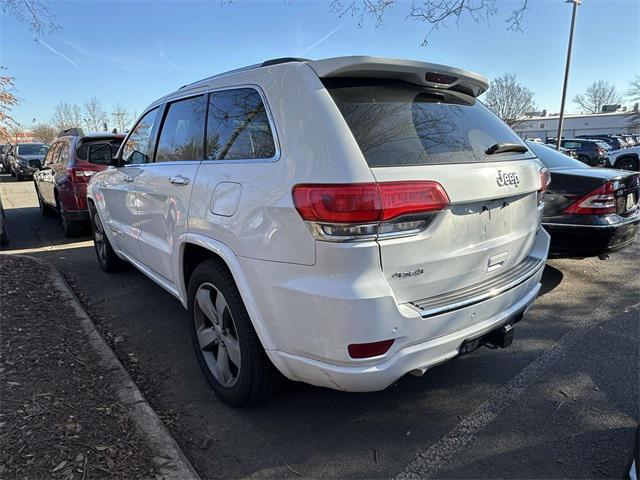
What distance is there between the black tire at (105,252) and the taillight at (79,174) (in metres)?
1.91

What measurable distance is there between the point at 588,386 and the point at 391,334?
179 cm

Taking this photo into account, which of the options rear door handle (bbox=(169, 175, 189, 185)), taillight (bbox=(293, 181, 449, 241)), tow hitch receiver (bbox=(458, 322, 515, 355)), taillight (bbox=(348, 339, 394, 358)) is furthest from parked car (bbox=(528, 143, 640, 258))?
rear door handle (bbox=(169, 175, 189, 185))

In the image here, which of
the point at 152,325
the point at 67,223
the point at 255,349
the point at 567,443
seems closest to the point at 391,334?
the point at 255,349

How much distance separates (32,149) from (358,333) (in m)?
26.0

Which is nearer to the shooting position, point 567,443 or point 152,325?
point 567,443

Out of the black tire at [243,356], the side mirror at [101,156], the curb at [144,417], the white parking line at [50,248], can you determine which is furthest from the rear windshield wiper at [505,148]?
the white parking line at [50,248]

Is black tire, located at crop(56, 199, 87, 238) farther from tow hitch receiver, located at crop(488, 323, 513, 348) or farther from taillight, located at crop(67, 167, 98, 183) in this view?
tow hitch receiver, located at crop(488, 323, 513, 348)

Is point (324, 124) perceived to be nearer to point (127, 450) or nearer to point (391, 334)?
point (391, 334)

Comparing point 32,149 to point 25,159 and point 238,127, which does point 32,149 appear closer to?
point 25,159

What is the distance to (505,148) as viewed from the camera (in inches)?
105

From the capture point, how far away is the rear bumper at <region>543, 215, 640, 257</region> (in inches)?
167

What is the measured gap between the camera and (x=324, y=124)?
6.70ft

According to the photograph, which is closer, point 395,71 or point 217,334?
point 395,71

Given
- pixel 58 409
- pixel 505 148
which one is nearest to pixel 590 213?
pixel 505 148
